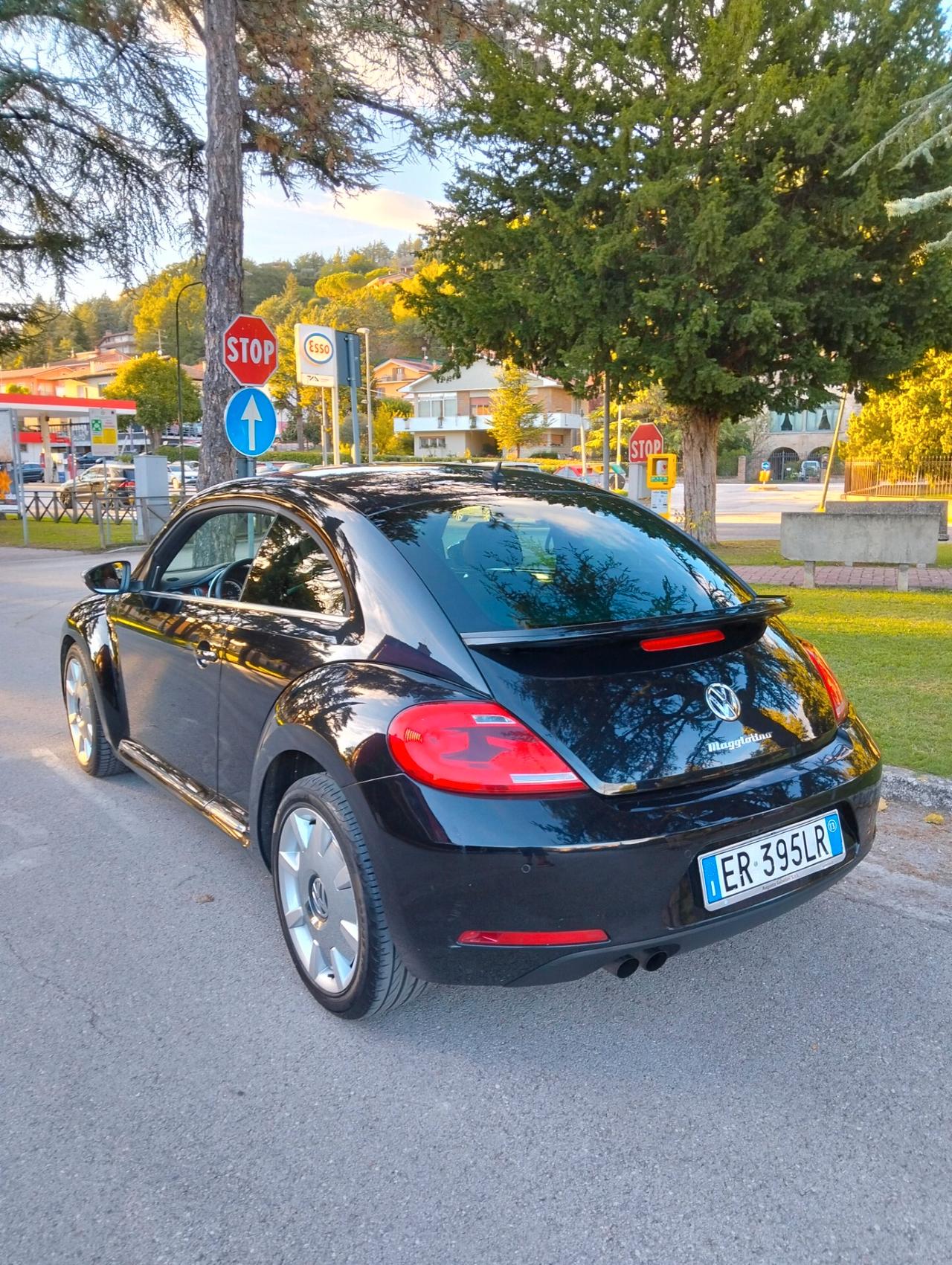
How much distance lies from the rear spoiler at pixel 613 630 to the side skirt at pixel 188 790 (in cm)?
129

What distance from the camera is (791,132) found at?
13.5 meters

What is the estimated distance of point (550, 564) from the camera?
3.20 m

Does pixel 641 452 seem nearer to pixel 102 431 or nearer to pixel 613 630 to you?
pixel 613 630

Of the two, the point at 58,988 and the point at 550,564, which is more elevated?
the point at 550,564

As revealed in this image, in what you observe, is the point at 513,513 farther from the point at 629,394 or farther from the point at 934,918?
the point at 629,394

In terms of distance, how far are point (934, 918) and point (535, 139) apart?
48.4 ft

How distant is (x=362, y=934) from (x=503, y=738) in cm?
73

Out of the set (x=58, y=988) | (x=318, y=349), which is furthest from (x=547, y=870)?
(x=318, y=349)

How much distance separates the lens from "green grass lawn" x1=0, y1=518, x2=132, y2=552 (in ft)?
69.8

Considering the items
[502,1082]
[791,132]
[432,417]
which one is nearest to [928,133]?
[791,132]

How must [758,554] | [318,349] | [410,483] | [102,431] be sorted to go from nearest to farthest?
[410,483] → [758,554] → [318,349] → [102,431]

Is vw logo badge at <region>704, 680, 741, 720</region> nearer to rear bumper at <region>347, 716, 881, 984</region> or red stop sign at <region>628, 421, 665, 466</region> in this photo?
rear bumper at <region>347, 716, 881, 984</region>

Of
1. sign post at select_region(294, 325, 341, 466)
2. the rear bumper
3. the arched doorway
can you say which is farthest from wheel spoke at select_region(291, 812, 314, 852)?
the arched doorway

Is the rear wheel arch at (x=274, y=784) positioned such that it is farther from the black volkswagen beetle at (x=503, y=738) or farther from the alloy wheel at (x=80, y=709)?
the alloy wheel at (x=80, y=709)
